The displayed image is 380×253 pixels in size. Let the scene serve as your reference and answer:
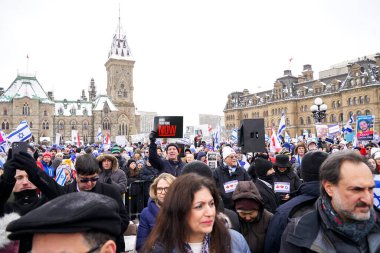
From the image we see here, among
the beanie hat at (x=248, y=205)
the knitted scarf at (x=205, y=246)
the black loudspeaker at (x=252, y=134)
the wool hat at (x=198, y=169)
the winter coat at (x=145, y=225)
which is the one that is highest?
the black loudspeaker at (x=252, y=134)

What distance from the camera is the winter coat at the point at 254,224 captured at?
3.67 meters

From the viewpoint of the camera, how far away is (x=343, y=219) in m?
2.27

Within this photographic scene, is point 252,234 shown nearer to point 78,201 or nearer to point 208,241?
point 208,241

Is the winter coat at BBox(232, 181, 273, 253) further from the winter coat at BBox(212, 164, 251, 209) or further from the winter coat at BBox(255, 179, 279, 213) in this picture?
the winter coat at BBox(212, 164, 251, 209)

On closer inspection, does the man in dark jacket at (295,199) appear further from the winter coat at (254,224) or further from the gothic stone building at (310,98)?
the gothic stone building at (310,98)

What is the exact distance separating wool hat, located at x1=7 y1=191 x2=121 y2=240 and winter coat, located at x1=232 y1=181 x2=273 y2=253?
2.39 metres

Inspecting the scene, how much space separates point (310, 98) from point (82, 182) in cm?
6157

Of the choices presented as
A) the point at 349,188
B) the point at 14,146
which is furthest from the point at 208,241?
the point at 14,146

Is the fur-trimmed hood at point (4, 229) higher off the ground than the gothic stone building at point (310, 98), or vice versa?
the gothic stone building at point (310, 98)

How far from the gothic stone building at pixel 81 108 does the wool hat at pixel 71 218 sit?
70816 millimetres

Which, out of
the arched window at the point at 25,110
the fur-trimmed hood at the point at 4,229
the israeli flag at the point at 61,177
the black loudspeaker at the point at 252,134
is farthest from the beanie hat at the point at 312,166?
the arched window at the point at 25,110

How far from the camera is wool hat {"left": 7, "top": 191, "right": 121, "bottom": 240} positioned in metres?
1.40

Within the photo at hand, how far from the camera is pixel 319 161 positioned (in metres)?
3.44

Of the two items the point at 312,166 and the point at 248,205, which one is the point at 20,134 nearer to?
the point at 248,205
